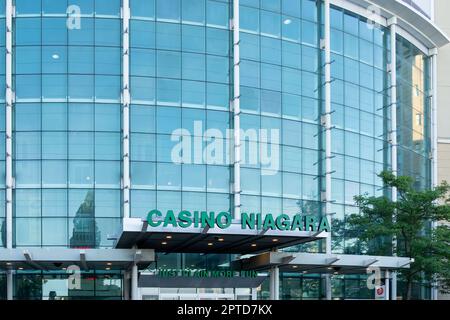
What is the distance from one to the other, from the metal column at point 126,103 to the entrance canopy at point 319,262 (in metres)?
6.58

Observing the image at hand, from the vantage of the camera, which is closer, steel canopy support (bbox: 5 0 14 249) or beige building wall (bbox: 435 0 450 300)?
steel canopy support (bbox: 5 0 14 249)

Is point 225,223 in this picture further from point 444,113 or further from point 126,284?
point 444,113

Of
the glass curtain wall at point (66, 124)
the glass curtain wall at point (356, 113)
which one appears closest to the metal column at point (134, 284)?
the glass curtain wall at point (66, 124)

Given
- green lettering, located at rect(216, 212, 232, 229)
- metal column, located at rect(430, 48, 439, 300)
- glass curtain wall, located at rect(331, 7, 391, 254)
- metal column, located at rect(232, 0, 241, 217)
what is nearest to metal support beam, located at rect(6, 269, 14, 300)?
metal column, located at rect(232, 0, 241, 217)

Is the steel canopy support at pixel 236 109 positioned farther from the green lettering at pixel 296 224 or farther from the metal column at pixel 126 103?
the green lettering at pixel 296 224

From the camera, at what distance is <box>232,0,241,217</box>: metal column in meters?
35.8

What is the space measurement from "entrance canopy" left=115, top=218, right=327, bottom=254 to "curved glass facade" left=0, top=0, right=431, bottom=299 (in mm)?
3888

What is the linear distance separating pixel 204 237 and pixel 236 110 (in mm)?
10114

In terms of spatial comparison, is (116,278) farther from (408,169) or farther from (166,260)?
(408,169)

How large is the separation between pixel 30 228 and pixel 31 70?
7.84 m

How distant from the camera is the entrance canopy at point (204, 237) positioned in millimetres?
25672

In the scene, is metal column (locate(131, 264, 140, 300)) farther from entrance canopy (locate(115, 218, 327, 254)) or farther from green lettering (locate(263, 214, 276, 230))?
green lettering (locate(263, 214, 276, 230))

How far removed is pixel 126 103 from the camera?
34906 millimetres

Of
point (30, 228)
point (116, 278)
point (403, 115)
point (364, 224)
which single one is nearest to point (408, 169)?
point (403, 115)
